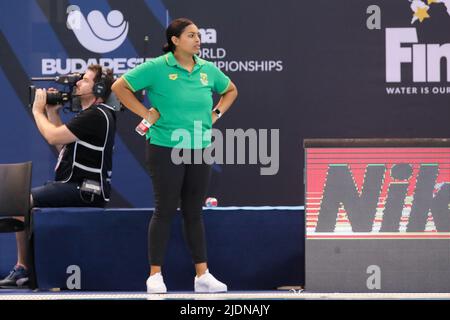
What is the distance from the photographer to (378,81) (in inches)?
278

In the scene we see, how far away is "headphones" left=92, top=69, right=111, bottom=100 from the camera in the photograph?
547 centimetres

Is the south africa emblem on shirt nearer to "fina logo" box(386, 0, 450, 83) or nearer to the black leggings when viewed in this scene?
the black leggings

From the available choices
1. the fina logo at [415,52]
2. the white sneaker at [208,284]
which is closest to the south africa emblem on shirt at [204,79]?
the white sneaker at [208,284]

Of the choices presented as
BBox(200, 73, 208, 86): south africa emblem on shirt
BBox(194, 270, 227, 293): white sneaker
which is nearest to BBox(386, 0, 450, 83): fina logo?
BBox(200, 73, 208, 86): south africa emblem on shirt

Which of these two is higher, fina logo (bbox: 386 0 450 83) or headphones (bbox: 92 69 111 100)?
fina logo (bbox: 386 0 450 83)

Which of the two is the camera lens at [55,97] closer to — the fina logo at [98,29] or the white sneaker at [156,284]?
the white sneaker at [156,284]

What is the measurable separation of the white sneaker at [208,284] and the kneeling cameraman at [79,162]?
0.82 meters

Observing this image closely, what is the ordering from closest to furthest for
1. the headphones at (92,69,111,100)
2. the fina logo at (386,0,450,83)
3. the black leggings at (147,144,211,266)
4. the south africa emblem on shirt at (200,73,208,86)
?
1. the black leggings at (147,144,211,266)
2. the south africa emblem on shirt at (200,73,208,86)
3. the headphones at (92,69,111,100)
4. the fina logo at (386,0,450,83)

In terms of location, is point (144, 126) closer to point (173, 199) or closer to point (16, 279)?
point (173, 199)

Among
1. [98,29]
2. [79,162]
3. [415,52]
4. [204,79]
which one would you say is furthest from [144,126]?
[415,52]

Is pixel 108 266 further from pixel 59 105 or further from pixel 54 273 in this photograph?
pixel 59 105

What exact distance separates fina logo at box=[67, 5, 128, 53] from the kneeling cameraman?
1.64 meters

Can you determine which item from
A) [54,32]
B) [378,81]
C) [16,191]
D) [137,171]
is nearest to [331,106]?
[378,81]

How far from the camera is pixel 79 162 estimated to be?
5383mm
